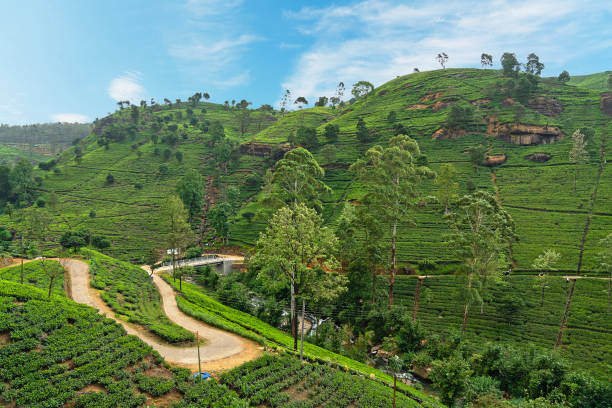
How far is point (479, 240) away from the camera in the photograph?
33219 mm

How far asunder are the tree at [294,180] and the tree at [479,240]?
19331 mm

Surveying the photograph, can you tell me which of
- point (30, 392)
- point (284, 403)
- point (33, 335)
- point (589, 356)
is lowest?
point (589, 356)

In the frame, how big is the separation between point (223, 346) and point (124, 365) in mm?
7651

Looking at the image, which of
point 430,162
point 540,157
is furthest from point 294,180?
point 540,157

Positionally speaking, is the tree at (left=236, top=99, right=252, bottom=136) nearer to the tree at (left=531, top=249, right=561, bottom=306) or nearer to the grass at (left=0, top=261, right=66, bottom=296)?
the grass at (left=0, top=261, right=66, bottom=296)

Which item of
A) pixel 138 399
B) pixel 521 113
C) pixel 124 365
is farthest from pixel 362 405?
pixel 521 113

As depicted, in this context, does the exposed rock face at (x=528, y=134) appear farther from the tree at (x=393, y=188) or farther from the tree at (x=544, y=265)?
the tree at (x=393, y=188)

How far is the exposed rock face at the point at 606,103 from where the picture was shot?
300 ft

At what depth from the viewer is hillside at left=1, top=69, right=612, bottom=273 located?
5534 centimetres

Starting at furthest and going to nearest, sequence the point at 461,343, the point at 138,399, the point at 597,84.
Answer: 1. the point at 597,84
2. the point at 461,343
3. the point at 138,399

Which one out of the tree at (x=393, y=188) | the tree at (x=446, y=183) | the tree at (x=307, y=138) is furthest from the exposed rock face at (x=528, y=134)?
the tree at (x=393, y=188)

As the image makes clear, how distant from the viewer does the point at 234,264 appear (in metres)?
60.3

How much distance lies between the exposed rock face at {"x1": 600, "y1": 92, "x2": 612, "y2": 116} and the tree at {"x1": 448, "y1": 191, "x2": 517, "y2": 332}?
309 ft

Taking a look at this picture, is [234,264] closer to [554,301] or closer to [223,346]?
[223,346]
